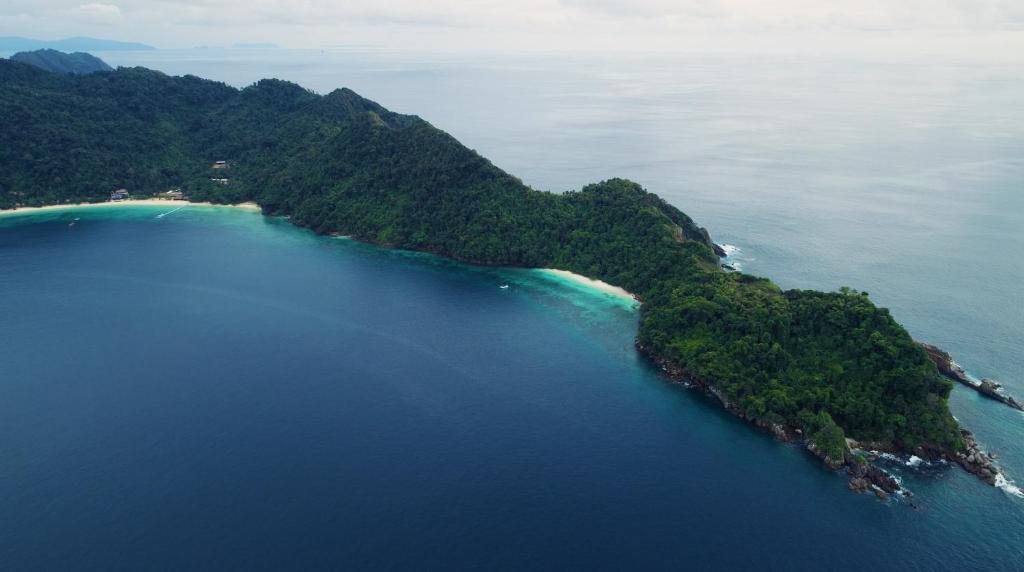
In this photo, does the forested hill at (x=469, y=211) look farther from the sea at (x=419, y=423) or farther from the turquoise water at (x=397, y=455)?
the turquoise water at (x=397, y=455)

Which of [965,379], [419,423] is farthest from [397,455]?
[965,379]

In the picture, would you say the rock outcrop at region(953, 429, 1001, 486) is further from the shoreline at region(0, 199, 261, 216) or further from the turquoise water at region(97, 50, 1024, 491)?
the shoreline at region(0, 199, 261, 216)

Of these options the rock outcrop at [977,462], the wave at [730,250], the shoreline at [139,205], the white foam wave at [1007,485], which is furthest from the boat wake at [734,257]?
the shoreline at [139,205]

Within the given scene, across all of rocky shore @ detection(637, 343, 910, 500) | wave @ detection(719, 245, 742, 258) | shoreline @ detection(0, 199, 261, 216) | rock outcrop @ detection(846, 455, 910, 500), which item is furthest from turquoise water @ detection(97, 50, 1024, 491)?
shoreline @ detection(0, 199, 261, 216)

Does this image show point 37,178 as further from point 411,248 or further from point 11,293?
point 411,248

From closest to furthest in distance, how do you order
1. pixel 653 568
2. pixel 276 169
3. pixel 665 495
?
pixel 653 568, pixel 665 495, pixel 276 169

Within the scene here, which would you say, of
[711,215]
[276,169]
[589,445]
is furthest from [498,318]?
[276,169]
